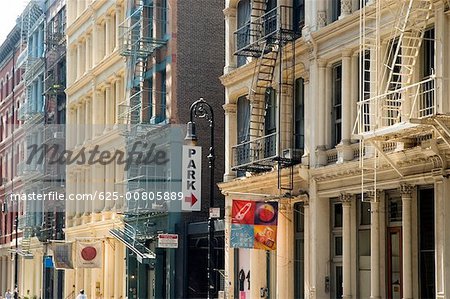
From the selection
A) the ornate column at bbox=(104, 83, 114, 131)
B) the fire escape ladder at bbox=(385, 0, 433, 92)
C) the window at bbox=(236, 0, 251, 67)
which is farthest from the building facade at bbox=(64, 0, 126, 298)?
the fire escape ladder at bbox=(385, 0, 433, 92)

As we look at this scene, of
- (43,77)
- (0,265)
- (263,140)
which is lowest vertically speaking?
(0,265)

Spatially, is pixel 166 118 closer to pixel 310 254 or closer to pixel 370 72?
pixel 310 254

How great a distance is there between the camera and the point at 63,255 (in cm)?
5156

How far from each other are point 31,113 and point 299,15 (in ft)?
124

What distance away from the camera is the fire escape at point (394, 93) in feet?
71.3

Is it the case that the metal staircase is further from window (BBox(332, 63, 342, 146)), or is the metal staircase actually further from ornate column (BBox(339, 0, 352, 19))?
ornate column (BBox(339, 0, 352, 19))

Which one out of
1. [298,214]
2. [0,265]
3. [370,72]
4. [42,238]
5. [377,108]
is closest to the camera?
[377,108]

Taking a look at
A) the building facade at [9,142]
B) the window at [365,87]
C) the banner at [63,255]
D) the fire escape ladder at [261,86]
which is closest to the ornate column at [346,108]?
the window at [365,87]

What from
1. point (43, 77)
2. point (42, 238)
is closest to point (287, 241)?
point (42, 238)

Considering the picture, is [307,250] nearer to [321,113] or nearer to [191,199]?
[321,113]

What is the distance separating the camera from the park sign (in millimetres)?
34531

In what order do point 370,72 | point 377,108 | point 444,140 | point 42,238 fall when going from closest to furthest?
point 444,140 < point 377,108 < point 370,72 < point 42,238

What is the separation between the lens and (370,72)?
25.2 meters

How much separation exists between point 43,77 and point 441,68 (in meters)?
45.9
